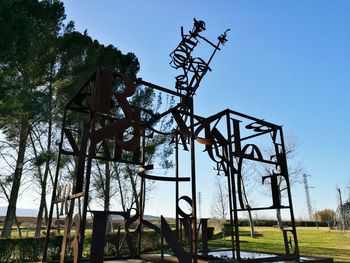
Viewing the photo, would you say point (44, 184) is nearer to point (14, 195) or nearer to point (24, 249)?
point (14, 195)

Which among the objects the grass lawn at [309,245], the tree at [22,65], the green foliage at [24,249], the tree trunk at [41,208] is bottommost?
the grass lawn at [309,245]

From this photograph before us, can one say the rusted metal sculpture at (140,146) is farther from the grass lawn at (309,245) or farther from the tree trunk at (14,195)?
the tree trunk at (14,195)

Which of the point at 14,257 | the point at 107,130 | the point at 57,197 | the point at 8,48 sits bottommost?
the point at 14,257

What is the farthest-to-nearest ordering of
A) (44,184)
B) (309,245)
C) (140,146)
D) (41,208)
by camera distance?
1. (41,208)
2. (44,184)
3. (309,245)
4. (140,146)

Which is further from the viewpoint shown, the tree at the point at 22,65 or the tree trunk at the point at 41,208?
the tree trunk at the point at 41,208

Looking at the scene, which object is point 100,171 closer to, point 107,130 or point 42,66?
point 42,66

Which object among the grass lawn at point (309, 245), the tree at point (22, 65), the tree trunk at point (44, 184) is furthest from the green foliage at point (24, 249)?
the grass lawn at point (309, 245)

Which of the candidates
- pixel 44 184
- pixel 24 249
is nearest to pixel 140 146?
pixel 24 249

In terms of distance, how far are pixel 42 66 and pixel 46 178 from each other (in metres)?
5.08

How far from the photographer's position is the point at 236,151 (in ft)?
14.4

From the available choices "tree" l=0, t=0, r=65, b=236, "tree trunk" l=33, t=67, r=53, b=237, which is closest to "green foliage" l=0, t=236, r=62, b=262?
"tree trunk" l=33, t=67, r=53, b=237

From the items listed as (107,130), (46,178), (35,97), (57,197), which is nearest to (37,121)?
(35,97)

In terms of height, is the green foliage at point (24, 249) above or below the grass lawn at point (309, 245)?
above

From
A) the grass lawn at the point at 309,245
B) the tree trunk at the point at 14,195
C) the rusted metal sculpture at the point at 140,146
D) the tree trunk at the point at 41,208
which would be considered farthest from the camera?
the tree trunk at the point at 41,208
